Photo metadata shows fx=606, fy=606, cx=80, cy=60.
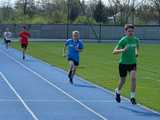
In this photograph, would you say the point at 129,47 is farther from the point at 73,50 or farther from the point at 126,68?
the point at 73,50

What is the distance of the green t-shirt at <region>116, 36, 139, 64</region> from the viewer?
1488 cm

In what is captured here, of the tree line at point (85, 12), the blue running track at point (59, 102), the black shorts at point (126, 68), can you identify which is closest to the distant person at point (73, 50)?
the blue running track at point (59, 102)

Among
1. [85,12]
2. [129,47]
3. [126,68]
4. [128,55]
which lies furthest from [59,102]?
[85,12]

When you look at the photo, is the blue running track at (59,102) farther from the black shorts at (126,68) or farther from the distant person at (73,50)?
the black shorts at (126,68)

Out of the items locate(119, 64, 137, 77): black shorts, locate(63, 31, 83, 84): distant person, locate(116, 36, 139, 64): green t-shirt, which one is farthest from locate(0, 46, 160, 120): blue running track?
locate(116, 36, 139, 64): green t-shirt

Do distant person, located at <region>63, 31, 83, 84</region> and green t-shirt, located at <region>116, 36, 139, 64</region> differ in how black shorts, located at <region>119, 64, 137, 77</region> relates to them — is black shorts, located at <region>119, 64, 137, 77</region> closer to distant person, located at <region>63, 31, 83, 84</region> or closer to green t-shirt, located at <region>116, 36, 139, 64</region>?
green t-shirt, located at <region>116, 36, 139, 64</region>

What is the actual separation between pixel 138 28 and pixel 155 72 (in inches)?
2068

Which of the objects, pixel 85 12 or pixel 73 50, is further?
pixel 85 12

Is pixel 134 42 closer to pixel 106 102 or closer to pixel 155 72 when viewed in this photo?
pixel 106 102

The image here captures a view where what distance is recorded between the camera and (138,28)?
7788 centimetres

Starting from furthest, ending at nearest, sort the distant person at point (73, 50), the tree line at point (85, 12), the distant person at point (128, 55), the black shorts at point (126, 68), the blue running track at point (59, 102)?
the tree line at point (85, 12), the distant person at point (73, 50), the black shorts at point (126, 68), the distant person at point (128, 55), the blue running track at point (59, 102)

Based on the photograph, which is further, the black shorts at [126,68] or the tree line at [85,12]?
the tree line at [85,12]

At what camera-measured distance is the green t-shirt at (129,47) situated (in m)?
14.9

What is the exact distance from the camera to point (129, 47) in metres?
14.9
